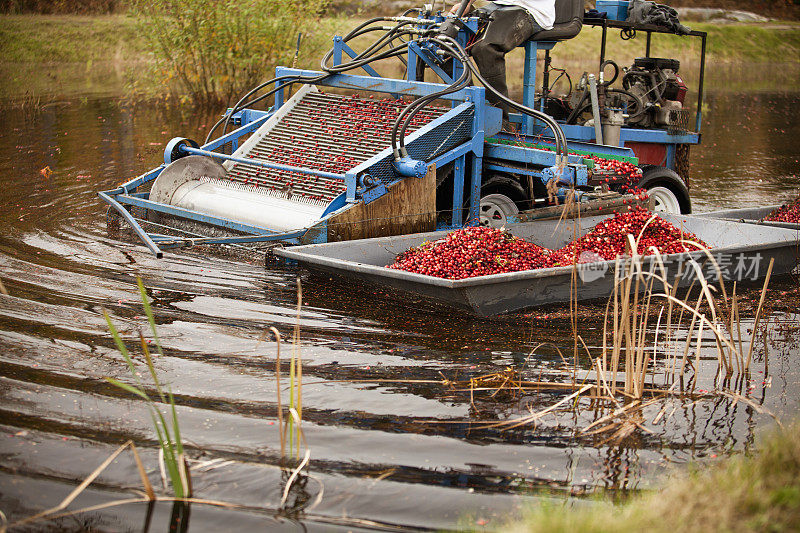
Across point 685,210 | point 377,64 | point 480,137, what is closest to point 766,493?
point 480,137

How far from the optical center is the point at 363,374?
5738 millimetres

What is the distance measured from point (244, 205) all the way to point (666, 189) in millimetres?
4912

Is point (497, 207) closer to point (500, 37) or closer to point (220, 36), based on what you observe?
point (500, 37)

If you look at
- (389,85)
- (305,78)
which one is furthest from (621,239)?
(305,78)

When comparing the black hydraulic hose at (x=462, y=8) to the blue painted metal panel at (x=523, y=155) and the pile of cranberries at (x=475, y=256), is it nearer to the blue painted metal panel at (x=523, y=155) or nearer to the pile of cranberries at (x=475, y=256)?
the blue painted metal panel at (x=523, y=155)

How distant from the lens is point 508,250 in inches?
303

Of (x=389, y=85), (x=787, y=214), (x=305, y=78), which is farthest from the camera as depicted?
(x=305, y=78)

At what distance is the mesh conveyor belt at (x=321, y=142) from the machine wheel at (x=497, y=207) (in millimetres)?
1050

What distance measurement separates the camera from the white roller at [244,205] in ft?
28.0

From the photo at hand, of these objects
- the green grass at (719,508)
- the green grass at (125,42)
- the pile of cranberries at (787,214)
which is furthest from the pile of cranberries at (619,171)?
the green grass at (125,42)

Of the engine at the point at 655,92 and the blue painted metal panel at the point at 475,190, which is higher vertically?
the engine at the point at 655,92

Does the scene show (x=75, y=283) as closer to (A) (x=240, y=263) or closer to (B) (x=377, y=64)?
(A) (x=240, y=263)

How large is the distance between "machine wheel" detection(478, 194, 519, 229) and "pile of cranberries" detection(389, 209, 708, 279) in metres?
1.15

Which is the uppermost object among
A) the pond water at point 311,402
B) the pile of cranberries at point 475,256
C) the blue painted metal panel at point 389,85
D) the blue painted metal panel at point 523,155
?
the blue painted metal panel at point 389,85
